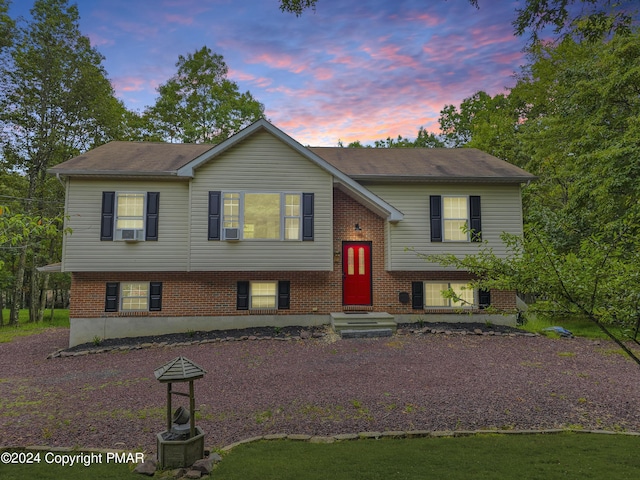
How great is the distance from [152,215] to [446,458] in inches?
444

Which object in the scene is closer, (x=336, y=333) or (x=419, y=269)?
(x=336, y=333)

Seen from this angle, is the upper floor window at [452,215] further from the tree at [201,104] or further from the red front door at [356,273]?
the tree at [201,104]

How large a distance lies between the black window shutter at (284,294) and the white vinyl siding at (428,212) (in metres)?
3.82

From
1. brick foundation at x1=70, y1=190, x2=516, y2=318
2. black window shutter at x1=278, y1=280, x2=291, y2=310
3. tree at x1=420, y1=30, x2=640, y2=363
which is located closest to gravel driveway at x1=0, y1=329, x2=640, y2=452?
brick foundation at x1=70, y1=190, x2=516, y2=318

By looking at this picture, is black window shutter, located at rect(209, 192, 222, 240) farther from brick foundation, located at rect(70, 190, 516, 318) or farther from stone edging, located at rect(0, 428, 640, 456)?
stone edging, located at rect(0, 428, 640, 456)

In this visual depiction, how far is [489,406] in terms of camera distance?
20.2ft

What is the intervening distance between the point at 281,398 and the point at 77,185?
34.1 feet

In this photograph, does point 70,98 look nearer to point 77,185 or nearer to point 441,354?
point 77,185

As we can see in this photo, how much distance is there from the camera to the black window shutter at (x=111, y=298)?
479 inches

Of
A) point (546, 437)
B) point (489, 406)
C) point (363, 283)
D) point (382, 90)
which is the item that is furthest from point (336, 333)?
point (382, 90)

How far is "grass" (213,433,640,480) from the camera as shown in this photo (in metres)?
3.94

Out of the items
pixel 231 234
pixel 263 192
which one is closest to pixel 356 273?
pixel 263 192

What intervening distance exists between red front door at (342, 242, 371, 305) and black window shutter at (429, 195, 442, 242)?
2510 millimetres

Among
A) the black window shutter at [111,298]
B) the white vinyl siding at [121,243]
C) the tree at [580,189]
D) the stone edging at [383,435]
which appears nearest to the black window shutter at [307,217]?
the white vinyl siding at [121,243]
